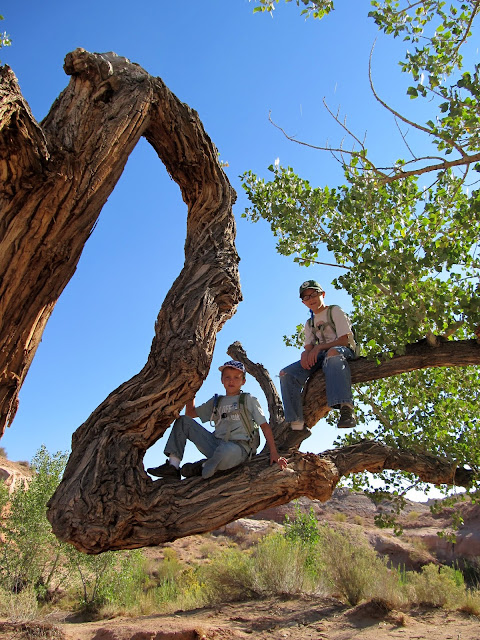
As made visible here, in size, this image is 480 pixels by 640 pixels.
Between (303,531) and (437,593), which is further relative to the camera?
(303,531)

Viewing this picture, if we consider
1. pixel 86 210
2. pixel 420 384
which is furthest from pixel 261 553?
pixel 86 210

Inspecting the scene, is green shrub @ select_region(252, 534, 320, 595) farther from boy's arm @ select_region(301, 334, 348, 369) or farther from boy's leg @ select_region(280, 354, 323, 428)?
boy's arm @ select_region(301, 334, 348, 369)

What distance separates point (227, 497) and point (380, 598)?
8.39m

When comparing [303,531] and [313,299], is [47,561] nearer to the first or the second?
[303,531]

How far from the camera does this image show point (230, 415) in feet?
14.6

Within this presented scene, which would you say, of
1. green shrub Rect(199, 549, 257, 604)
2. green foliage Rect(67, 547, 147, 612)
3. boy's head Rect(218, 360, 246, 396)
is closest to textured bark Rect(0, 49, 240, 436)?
boy's head Rect(218, 360, 246, 396)

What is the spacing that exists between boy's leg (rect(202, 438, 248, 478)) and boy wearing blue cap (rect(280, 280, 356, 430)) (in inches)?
38.1

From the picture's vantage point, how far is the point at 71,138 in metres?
3.75

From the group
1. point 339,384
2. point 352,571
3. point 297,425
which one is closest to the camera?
point 339,384

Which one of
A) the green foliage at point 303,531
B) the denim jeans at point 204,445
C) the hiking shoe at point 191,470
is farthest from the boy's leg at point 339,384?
the green foliage at point 303,531

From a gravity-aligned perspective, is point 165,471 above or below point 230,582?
above

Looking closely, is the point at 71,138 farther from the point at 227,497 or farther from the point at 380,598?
the point at 380,598

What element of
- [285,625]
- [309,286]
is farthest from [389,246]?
[285,625]

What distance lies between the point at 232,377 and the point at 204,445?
80cm
